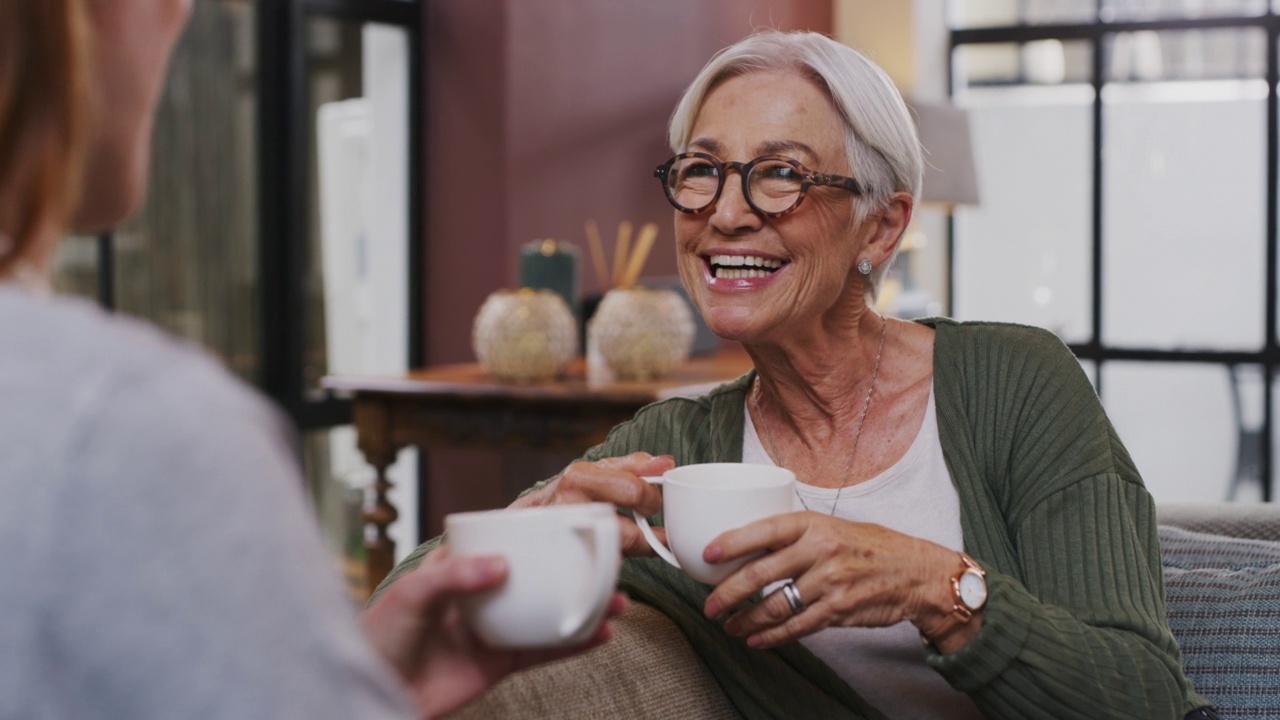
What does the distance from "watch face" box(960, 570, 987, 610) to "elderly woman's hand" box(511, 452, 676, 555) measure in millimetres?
278

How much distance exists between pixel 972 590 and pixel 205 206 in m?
3.06

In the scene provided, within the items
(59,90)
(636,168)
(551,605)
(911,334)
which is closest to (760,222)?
(911,334)

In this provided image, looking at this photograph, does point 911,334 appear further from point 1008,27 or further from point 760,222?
point 1008,27

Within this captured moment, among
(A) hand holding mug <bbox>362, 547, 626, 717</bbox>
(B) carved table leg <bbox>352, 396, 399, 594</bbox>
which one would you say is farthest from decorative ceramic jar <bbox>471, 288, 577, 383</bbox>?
(A) hand holding mug <bbox>362, 547, 626, 717</bbox>

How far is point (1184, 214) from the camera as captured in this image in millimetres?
5730

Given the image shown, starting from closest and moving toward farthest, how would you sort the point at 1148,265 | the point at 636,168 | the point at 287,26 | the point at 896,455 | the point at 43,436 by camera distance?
the point at 43,436 < the point at 896,455 < the point at 287,26 < the point at 636,168 < the point at 1148,265

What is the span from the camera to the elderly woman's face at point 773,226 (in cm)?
152

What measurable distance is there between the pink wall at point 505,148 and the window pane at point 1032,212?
80.8 inches

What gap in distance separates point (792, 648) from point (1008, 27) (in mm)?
5120

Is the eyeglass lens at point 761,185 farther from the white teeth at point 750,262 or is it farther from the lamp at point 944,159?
the lamp at point 944,159

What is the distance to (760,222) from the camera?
1.53m

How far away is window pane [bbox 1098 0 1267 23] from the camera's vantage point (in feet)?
18.2

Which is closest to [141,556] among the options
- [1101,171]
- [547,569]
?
[547,569]

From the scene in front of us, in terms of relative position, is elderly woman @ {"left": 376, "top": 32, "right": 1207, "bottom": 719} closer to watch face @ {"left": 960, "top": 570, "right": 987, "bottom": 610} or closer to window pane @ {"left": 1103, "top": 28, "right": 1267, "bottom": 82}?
watch face @ {"left": 960, "top": 570, "right": 987, "bottom": 610}
